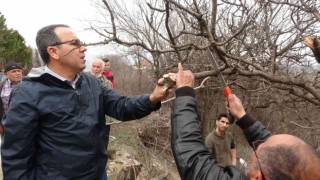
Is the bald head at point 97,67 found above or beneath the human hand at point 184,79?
above

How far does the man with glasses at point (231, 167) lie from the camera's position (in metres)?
1.36

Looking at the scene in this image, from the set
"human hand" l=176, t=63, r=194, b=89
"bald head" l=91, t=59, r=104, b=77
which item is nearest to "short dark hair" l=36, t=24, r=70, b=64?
"human hand" l=176, t=63, r=194, b=89

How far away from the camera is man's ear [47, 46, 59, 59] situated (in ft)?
7.34

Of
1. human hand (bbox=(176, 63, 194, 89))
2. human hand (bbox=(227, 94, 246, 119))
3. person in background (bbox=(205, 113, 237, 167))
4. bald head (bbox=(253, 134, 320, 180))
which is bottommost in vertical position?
person in background (bbox=(205, 113, 237, 167))

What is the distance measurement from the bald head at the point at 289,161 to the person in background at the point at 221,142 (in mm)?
3931

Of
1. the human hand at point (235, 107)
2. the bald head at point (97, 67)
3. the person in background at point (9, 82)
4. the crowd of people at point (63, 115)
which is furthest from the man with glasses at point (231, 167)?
the person in background at point (9, 82)

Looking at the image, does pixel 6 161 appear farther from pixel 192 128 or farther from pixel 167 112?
pixel 167 112

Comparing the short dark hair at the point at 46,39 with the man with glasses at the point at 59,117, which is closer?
the man with glasses at the point at 59,117

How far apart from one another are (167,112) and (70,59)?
584cm

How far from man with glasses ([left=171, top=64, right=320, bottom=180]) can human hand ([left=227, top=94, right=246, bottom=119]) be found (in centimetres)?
42

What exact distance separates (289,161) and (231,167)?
0.25 metres

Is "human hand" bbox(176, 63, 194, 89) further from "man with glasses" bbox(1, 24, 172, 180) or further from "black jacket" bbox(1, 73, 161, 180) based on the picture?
"black jacket" bbox(1, 73, 161, 180)

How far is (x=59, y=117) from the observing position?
2131 millimetres

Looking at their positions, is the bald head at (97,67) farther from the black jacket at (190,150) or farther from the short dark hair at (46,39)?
the black jacket at (190,150)
